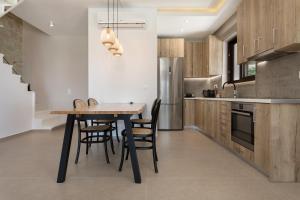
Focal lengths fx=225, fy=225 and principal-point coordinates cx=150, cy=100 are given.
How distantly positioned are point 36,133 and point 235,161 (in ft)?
14.6

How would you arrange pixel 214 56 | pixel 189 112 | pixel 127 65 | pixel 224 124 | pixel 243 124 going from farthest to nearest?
pixel 189 112 → pixel 214 56 → pixel 127 65 → pixel 224 124 → pixel 243 124

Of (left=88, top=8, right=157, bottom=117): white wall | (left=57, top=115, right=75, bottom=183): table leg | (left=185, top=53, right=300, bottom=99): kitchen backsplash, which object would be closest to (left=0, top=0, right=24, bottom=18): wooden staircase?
(left=88, top=8, right=157, bottom=117): white wall

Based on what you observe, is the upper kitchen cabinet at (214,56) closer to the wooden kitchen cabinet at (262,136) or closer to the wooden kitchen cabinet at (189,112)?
the wooden kitchen cabinet at (189,112)

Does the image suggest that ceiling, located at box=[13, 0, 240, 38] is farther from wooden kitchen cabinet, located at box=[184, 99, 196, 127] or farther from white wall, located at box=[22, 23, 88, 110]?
wooden kitchen cabinet, located at box=[184, 99, 196, 127]

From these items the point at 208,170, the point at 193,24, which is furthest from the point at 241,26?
the point at 208,170

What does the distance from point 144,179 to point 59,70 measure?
223 inches

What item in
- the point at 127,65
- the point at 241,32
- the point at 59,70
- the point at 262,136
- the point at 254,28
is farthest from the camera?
the point at 59,70

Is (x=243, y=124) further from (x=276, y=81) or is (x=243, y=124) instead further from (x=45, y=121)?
(x=45, y=121)

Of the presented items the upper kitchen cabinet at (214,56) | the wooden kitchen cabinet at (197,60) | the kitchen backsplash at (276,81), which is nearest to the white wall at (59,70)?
the wooden kitchen cabinet at (197,60)

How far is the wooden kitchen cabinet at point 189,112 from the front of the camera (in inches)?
253

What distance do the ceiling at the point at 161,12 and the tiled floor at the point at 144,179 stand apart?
116 inches

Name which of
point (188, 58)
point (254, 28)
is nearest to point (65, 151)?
point (254, 28)

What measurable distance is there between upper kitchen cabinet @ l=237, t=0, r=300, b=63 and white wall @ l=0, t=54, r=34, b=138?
4.67m

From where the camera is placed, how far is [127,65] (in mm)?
4898
